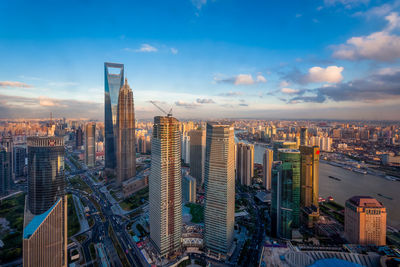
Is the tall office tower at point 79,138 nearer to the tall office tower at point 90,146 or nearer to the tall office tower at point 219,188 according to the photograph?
the tall office tower at point 90,146

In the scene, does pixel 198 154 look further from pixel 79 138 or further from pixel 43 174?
pixel 79 138

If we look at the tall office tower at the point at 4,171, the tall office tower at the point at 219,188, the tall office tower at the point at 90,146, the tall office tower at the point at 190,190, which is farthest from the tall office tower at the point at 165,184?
the tall office tower at the point at 90,146

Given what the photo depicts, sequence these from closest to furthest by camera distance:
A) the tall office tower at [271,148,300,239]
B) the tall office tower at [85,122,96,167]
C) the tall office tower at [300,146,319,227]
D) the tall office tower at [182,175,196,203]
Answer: the tall office tower at [271,148,300,239], the tall office tower at [300,146,319,227], the tall office tower at [182,175,196,203], the tall office tower at [85,122,96,167]

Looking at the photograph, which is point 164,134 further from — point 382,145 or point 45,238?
point 382,145

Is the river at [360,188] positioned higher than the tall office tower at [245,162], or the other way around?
the tall office tower at [245,162]

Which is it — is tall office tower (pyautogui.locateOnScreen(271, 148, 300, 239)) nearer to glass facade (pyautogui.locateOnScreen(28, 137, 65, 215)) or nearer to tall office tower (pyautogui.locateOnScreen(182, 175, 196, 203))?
tall office tower (pyautogui.locateOnScreen(182, 175, 196, 203))

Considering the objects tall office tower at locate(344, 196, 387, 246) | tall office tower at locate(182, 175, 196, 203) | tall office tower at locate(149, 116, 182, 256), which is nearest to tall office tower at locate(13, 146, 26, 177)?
tall office tower at locate(182, 175, 196, 203)
